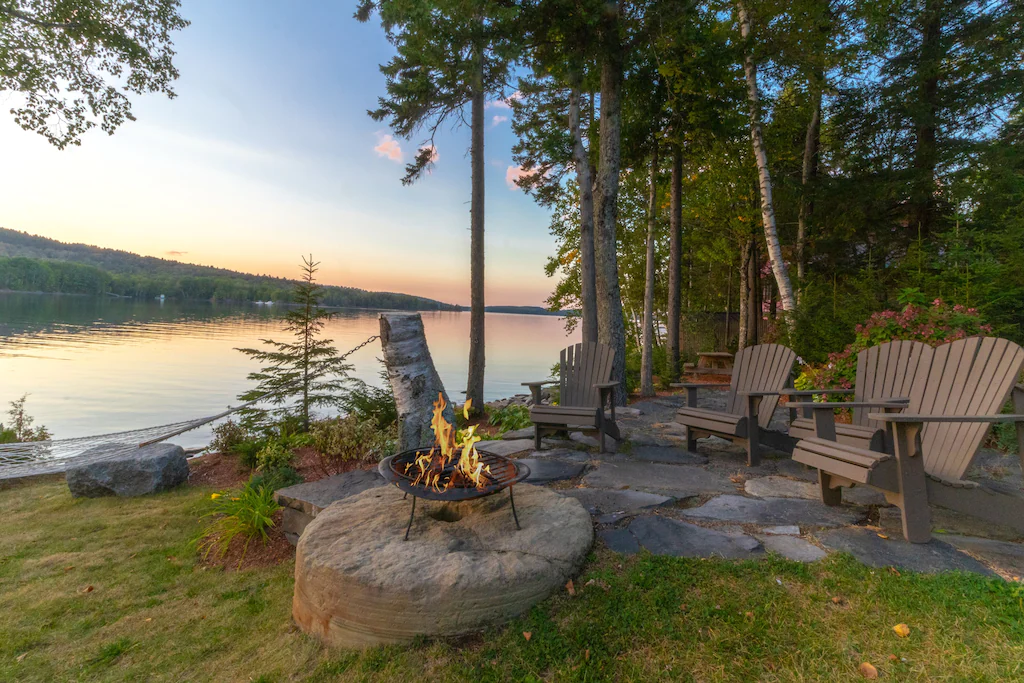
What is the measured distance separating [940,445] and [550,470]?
237cm

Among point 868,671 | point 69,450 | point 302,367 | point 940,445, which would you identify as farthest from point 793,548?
point 69,450

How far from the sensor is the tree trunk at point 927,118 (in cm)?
811

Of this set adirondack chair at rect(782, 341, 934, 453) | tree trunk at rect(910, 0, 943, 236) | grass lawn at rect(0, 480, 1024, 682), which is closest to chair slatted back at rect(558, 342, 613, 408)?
adirondack chair at rect(782, 341, 934, 453)

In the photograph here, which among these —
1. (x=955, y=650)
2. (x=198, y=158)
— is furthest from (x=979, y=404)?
(x=198, y=158)

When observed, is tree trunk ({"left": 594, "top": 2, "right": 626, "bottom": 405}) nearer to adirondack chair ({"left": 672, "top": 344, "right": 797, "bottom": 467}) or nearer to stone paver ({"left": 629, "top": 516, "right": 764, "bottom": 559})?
adirondack chair ({"left": 672, "top": 344, "right": 797, "bottom": 467})

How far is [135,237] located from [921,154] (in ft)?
67.4

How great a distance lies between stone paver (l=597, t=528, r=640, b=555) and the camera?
7.24 feet

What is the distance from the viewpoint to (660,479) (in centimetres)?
321

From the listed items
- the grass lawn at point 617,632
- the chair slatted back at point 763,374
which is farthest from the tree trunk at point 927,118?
the grass lawn at point 617,632

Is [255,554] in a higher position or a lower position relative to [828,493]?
lower

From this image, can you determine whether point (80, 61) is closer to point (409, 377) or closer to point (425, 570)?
point (409, 377)

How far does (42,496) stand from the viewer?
4594 mm

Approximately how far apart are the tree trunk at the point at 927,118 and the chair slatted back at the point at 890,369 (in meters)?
6.92

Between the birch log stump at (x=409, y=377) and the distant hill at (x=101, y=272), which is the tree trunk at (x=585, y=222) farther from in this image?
the distant hill at (x=101, y=272)
